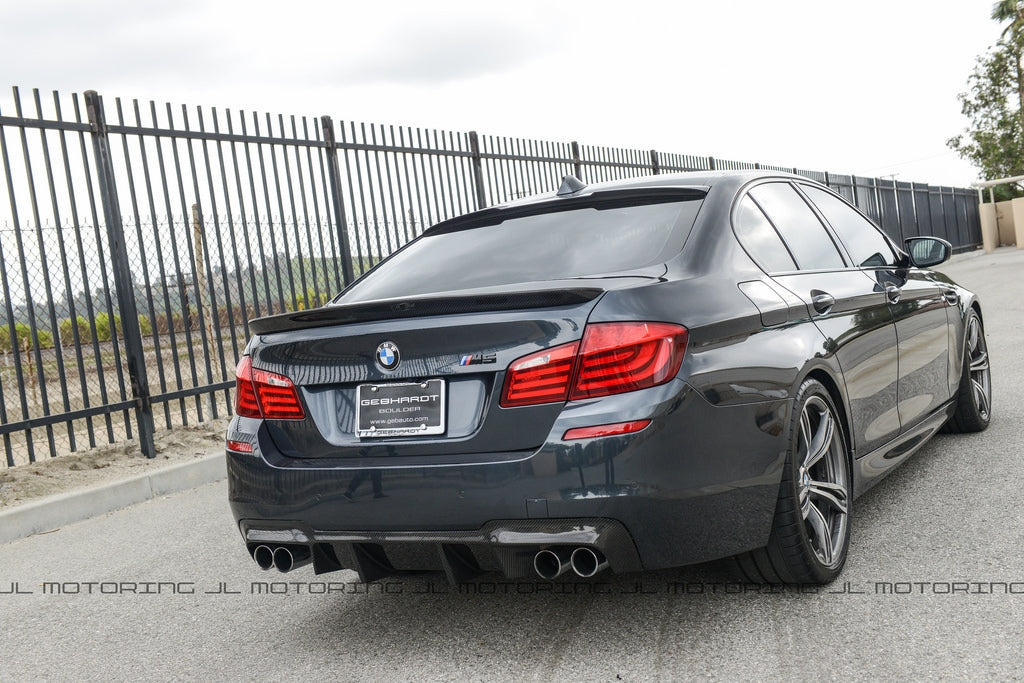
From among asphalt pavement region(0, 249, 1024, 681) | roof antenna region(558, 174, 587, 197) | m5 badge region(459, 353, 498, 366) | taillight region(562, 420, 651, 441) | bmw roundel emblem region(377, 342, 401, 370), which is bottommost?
asphalt pavement region(0, 249, 1024, 681)

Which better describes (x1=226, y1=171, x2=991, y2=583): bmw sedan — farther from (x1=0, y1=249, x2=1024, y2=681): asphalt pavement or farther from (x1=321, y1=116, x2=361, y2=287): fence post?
(x1=321, y1=116, x2=361, y2=287): fence post

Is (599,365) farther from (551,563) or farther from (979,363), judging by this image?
(979,363)

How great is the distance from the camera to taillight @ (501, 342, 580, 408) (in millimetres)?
2887

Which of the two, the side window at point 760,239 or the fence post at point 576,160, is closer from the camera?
the side window at point 760,239

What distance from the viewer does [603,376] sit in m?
2.87

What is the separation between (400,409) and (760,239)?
154 centimetres

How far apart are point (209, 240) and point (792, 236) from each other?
18.3ft

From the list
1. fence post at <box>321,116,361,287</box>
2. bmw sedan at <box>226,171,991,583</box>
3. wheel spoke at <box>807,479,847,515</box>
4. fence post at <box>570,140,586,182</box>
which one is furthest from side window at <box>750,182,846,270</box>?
fence post at <box>570,140,586,182</box>

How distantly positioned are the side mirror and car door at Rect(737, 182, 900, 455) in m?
0.85

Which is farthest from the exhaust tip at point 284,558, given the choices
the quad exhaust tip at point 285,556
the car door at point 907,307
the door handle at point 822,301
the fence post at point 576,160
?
the fence post at point 576,160

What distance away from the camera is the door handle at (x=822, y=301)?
372 centimetres

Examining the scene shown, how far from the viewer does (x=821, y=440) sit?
355 cm

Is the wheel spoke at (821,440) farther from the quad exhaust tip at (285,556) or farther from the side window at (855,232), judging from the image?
the quad exhaust tip at (285,556)

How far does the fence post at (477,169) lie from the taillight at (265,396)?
842 cm
